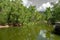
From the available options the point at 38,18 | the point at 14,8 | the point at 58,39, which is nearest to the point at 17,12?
the point at 14,8

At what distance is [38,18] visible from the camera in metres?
129

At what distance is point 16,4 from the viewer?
72188 millimetres

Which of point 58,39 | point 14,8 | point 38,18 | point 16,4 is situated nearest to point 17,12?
point 14,8

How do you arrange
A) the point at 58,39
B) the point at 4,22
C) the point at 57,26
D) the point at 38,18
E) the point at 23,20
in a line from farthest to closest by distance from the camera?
the point at 38,18, the point at 23,20, the point at 4,22, the point at 57,26, the point at 58,39

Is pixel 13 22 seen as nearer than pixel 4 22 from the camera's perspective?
No

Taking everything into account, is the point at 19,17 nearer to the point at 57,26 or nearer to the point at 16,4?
the point at 16,4

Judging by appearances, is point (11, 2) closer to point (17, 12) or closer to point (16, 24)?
point (17, 12)

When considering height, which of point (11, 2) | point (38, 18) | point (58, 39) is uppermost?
point (11, 2)

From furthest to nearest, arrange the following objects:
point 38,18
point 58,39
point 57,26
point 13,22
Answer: point 38,18 < point 13,22 < point 57,26 < point 58,39

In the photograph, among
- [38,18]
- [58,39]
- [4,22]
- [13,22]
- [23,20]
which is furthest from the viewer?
[38,18]

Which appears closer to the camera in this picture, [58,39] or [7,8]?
[58,39]

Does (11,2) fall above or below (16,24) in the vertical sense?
above

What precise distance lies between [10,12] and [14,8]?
84.2 inches

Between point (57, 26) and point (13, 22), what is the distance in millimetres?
33435
